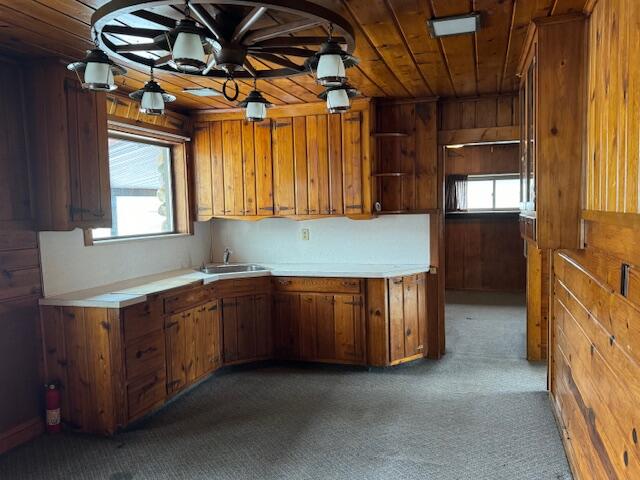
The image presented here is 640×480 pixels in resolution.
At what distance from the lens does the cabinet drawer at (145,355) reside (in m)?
2.98

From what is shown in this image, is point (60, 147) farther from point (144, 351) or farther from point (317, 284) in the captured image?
point (317, 284)

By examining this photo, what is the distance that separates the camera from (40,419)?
9.81 ft

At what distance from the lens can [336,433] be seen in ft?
9.59

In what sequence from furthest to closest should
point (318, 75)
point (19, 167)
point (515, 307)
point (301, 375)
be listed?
point (515, 307) → point (301, 375) → point (19, 167) → point (318, 75)

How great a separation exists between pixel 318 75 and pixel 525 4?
1.09m

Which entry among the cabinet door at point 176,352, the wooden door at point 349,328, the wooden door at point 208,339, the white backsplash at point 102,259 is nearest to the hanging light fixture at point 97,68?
the white backsplash at point 102,259

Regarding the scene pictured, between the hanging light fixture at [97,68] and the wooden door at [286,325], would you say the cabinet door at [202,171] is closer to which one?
the wooden door at [286,325]

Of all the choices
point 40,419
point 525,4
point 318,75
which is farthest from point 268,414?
point 525,4

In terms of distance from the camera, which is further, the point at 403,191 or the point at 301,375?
the point at 403,191

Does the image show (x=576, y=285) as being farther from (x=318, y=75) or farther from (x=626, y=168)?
(x=318, y=75)

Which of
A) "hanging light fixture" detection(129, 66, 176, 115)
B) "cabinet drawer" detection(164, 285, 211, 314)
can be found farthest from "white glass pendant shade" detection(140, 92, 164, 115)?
"cabinet drawer" detection(164, 285, 211, 314)

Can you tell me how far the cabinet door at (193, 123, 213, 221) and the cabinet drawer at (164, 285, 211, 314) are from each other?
1.03m

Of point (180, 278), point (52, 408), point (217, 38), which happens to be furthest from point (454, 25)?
point (52, 408)

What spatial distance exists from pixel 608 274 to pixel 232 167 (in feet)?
11.0
